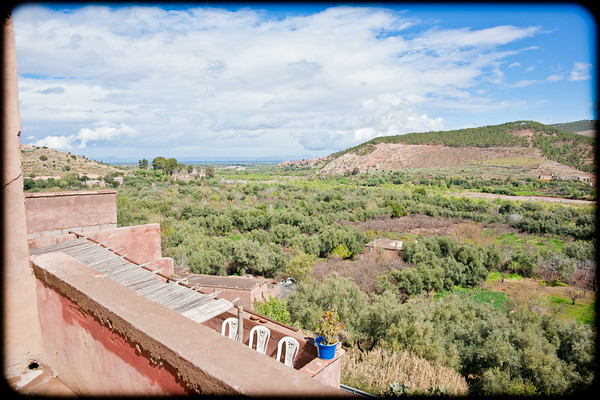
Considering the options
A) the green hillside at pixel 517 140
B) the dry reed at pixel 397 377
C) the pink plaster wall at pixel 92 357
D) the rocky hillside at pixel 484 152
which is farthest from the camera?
the rocky hillside at pixel 484 152

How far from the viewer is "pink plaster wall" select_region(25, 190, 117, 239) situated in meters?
5.79

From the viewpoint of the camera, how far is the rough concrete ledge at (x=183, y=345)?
1.54 m

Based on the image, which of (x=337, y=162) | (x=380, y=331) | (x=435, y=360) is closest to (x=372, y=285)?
(x=380, y=331)

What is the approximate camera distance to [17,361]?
2723mm

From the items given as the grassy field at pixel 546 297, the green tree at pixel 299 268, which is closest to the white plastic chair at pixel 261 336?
the green tree at pixel 299 268

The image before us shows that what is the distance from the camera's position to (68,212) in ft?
20.3

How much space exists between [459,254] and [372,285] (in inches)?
342

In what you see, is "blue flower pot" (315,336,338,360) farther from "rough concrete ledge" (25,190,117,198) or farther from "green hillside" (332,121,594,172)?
"green hillside" (332,121,594,172)

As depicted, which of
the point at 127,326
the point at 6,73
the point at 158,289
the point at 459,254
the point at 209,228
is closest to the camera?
the point at 127,326

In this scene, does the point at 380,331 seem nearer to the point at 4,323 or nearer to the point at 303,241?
the point at 4,323

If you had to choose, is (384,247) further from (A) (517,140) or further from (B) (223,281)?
(A) (517,140)

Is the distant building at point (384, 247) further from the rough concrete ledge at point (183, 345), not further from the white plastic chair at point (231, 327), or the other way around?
the rough concrete ledge at point (183, 345)

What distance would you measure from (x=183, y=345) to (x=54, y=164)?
185 ft

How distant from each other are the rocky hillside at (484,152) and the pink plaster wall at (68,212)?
6356 cm
